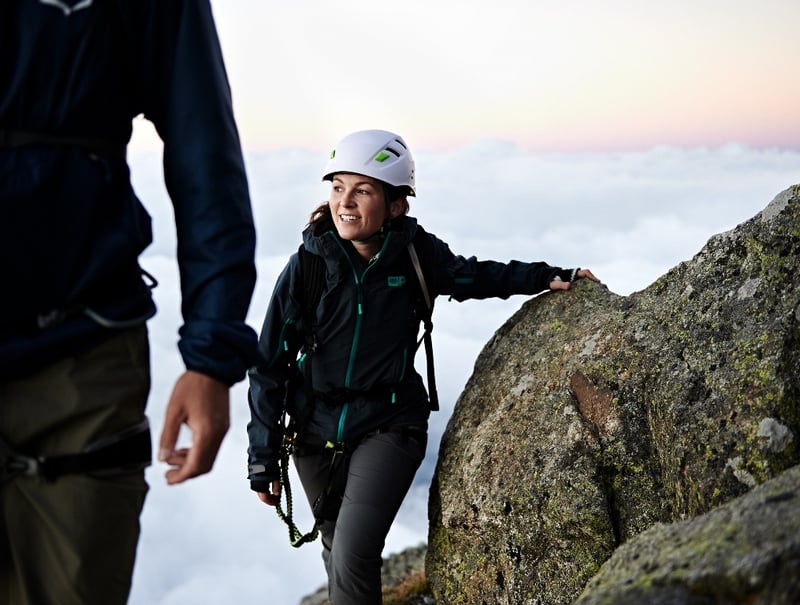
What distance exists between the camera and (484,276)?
8250 millimetres

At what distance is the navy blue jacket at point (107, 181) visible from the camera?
9.43 ft

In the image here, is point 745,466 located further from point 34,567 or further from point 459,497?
point 34,567

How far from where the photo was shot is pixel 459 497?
782 centimetres

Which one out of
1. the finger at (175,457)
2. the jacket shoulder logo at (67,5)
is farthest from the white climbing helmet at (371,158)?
the finger at (175,457)

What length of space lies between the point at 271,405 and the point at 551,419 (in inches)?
96.6

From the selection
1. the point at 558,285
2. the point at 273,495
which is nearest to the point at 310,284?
the point at 273,495

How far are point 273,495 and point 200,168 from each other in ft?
18.7

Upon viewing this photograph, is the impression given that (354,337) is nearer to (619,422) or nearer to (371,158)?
(371,158)

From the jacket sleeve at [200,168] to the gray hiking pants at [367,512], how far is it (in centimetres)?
469

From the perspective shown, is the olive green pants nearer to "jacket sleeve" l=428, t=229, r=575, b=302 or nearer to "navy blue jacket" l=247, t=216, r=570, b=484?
"navy blue jacket" l=247, t=216, r=570, b=484

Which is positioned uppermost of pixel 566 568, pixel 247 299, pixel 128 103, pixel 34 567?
pixel 128 103

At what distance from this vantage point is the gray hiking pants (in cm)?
749

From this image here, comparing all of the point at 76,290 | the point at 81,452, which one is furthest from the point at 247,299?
the point at 81,452

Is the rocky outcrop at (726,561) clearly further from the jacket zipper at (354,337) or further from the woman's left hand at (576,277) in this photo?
the woman's left hand at (576,277)
